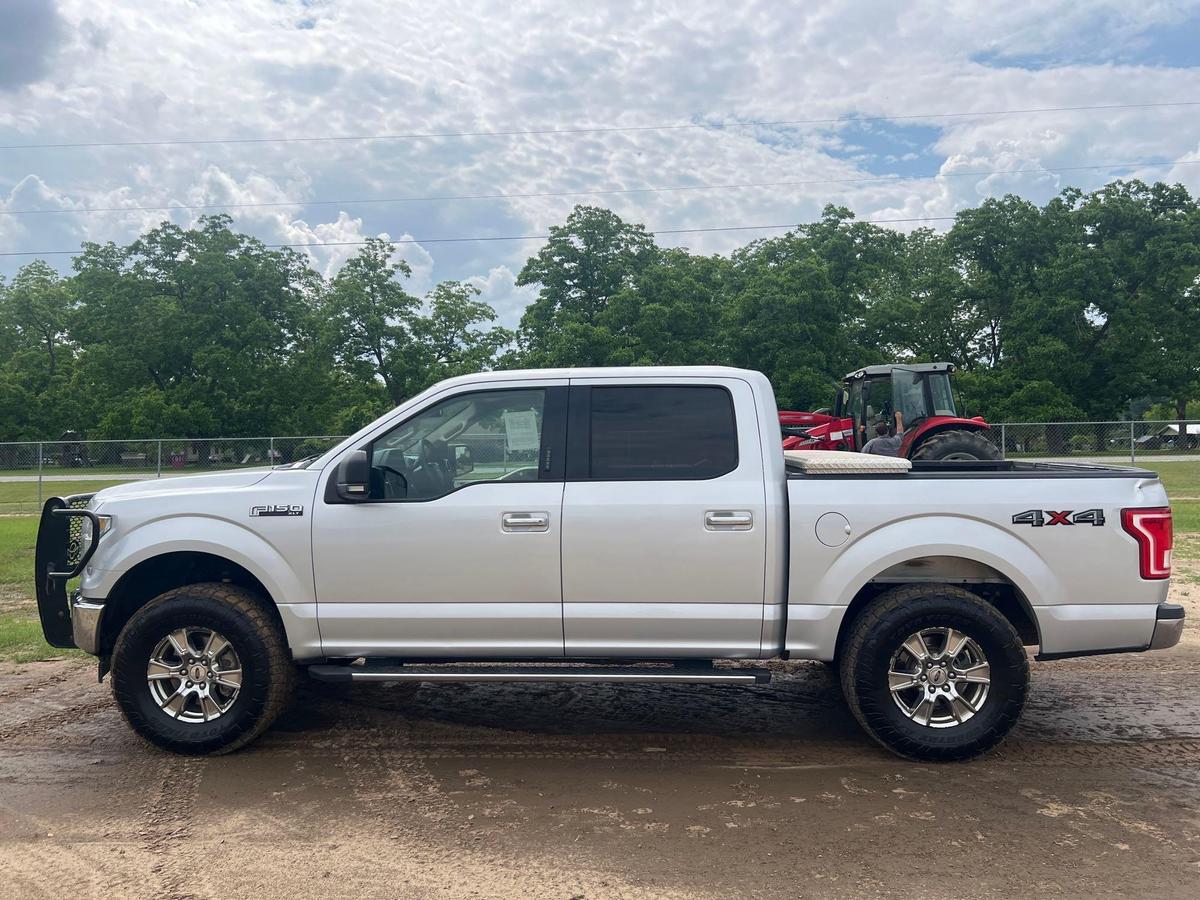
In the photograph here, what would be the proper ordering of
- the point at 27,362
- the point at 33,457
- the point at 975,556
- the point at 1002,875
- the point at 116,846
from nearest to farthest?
1. the point at 1002,875
2. the point at 116,846
3. the point at 975,556
4. the point at 33,457
5. the point at 27,362

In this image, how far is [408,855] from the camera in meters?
3.68

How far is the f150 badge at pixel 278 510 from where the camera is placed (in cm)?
473

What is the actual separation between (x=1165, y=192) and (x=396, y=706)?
48470 millimetres

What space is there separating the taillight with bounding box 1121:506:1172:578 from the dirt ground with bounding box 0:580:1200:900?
1039 millimetres

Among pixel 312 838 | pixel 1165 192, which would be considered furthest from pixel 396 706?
pixel 1165 192

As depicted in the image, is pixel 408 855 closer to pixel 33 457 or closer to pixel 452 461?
pixel 452 461

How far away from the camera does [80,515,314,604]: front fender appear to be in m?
4.74

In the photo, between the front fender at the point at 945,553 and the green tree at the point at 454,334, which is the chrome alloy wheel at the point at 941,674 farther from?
the green tree at the point at 454,334

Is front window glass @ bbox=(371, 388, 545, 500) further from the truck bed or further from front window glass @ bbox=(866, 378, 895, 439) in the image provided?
front window glass @ bbox=(866, 378, 895, 439)

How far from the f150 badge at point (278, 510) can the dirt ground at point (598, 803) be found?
4.31 ft

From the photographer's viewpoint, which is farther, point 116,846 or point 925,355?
point 925,355

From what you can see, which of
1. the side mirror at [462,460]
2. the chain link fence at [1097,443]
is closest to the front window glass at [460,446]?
the side mirror at [462,460]

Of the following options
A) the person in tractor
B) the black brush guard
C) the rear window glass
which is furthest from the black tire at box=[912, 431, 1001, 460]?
the black brush guard

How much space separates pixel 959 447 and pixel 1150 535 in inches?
388
